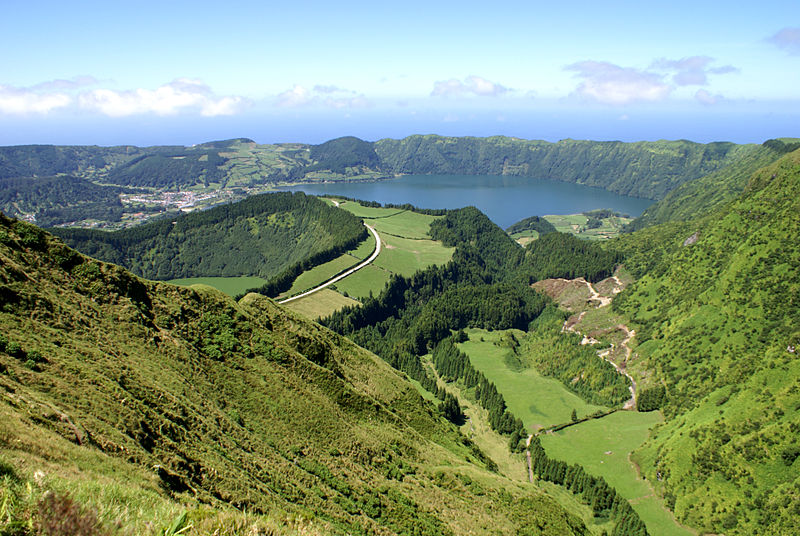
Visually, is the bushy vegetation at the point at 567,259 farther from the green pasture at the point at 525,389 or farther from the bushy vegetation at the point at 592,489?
the bushy vegetation at the point at 592,489

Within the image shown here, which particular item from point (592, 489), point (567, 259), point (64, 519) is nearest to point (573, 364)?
point (592, 489)

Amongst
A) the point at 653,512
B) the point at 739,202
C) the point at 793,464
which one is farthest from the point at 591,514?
the point at 739,202

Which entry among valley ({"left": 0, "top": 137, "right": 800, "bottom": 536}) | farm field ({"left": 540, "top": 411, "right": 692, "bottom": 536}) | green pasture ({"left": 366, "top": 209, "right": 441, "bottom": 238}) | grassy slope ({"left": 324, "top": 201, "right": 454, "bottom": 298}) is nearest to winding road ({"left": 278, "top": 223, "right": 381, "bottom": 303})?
valley ({"left": 0, "top": 137, "right": 800, "bottom": 536})

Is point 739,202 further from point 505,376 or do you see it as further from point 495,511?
point 495,511

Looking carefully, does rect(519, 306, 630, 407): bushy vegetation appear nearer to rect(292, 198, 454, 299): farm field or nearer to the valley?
the valley

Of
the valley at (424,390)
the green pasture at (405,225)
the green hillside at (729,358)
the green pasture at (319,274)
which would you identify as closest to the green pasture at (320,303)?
the valley at (424,390)
